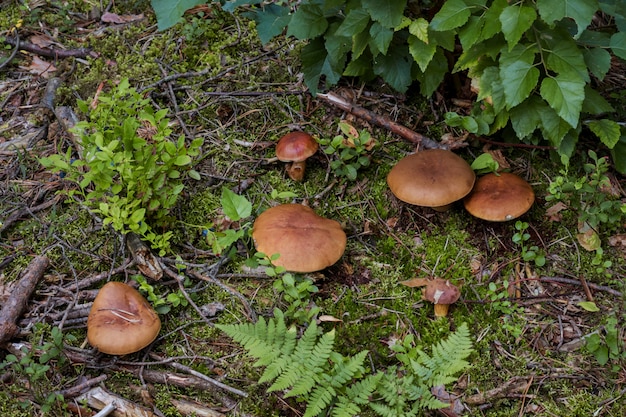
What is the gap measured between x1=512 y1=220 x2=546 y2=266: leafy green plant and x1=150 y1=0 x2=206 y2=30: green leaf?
2.43 meters

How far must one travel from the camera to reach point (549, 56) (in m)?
3.23

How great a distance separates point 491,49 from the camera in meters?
3.41

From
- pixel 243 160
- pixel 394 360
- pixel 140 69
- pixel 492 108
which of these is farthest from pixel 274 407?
pixel 140 69

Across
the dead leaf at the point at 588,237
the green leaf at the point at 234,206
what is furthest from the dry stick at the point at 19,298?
the dead leaf at the point at 588,237

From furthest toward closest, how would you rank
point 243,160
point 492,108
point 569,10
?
point 243,160
point 492,108
point 569,10

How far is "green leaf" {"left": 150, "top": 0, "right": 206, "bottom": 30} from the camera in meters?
3.01

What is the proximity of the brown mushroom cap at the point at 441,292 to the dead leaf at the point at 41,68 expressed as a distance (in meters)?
3.96

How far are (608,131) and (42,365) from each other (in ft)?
12.2

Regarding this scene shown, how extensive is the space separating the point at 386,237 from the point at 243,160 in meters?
1.26

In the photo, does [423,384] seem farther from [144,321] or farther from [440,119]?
[440,119]

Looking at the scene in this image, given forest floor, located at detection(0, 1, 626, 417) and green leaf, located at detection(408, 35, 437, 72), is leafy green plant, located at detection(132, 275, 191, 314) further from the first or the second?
green leaf, located at detection(408, 35, 437, 72)

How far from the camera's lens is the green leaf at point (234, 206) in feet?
11.2

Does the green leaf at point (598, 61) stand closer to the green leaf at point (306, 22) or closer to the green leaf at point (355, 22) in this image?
the green leaf at point (355, 22)

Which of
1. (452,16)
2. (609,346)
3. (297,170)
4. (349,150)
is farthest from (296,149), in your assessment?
(609,346)
